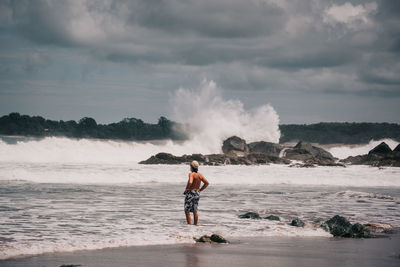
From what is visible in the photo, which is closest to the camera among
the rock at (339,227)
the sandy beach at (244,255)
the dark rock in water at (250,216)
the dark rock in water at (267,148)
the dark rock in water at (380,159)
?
the sandy beach at (244,255)

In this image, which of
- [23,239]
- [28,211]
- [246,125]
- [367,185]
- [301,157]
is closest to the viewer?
[23,239]

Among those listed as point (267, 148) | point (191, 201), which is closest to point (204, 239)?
point (191, 201)

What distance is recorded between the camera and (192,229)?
10.7 m

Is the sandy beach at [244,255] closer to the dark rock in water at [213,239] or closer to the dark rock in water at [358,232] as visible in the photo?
the dark rock in water at [213,239]

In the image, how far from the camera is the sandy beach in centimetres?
745

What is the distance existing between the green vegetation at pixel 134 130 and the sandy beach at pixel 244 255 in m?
67.2

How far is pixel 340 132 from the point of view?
99.4m

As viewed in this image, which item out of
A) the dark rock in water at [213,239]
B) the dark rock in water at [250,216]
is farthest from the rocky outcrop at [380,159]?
the dark rock in water at [213,239]

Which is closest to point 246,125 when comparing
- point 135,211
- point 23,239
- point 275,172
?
point 275,172

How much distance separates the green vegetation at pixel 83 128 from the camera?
83.9 m

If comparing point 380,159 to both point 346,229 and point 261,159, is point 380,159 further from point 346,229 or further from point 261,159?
point 346,229

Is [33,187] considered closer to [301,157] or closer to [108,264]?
[108,264]

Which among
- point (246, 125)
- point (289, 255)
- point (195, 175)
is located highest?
point (246, 125)

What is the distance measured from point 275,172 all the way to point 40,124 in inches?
2777
